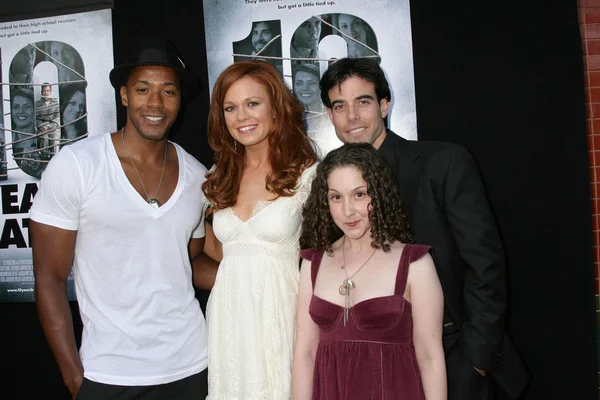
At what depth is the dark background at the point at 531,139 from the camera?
2.60m

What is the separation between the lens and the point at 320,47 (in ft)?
9.22

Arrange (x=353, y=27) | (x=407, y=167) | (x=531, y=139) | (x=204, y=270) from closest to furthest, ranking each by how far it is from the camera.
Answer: (x=407, y=167), (x=204, y=270), (x=531, y=139), (x=353, y=27)

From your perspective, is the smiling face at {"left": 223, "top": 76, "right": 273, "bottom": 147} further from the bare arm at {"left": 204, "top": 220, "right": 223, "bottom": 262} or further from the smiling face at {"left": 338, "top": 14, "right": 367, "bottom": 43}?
the smiling face at {"left": 338, "top": 14, "right": 367, "bottom": 43}

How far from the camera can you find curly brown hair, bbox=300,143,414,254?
168 cm

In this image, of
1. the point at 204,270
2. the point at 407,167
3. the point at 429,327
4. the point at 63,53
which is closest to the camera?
the point at 429,327

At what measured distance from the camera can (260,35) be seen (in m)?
2.87

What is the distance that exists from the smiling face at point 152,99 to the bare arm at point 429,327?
1156 mm

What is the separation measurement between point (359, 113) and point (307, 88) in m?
0.93

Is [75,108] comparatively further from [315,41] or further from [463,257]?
[463,257]

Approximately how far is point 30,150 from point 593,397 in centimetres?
328

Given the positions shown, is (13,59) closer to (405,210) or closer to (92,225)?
(92,225)

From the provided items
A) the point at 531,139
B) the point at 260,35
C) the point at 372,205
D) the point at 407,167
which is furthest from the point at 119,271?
the point at 531,139

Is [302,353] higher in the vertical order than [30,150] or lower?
lower

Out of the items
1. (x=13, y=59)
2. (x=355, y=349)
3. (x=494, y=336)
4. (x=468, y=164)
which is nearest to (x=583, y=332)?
(x=494, y=336)
